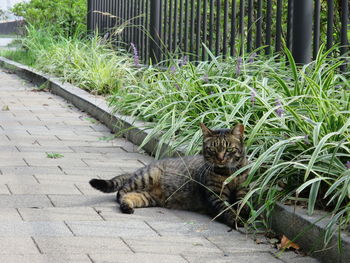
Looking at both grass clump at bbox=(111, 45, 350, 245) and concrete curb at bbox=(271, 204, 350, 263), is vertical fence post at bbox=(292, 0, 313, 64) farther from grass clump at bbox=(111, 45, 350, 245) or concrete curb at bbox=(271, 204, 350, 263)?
concrete curb at bbox=(271, 204, 350, 263)

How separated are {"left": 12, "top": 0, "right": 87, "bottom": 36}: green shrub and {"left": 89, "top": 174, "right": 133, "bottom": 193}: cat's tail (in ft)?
35.1

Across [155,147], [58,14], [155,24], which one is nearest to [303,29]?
[155,147]

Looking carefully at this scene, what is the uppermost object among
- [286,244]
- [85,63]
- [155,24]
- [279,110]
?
[155,24]

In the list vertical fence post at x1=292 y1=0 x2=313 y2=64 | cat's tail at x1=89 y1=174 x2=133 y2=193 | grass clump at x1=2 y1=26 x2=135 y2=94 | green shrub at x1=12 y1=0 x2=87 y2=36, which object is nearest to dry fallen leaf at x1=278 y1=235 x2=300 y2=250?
cat's tail at x1=89 y1=174 x2=133 y2=193

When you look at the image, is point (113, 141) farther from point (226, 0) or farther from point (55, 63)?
point (55, 63)

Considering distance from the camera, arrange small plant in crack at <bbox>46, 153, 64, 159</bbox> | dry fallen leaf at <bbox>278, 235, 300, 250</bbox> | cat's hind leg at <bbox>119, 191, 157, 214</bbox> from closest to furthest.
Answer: dry fallen leaf at <bbox>278, 235, 300, 250</bbox> < cat's hind leg at <bbox>119, 191, 157, 214</bbox> < small plant in crack at <bbox>46, 153, 64, 159</bbox>

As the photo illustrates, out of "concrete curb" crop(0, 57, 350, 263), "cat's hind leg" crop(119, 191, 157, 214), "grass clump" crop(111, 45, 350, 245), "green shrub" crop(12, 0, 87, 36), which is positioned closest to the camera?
"concrete curb" crop(0, 57, 350, 263)

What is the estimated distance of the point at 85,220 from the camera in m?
5.11

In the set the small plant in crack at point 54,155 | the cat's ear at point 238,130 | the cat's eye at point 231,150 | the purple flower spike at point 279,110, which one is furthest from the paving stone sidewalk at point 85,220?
the purple flower spike at point 279,110

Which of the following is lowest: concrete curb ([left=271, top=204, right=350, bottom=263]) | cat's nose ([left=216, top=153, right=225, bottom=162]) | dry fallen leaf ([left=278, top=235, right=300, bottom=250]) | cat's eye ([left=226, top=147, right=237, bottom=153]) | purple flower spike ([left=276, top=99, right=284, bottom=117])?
dry fallen leaf ([left=278, top=235, right=300, bottom=250])

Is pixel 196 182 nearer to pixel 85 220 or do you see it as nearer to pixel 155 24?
pixel 85 220

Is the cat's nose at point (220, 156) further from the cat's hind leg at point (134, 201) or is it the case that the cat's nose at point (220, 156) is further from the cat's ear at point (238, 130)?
the cat's hind leg at point (134, 201)

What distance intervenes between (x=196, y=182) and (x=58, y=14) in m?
13.2

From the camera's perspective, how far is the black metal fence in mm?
7113
